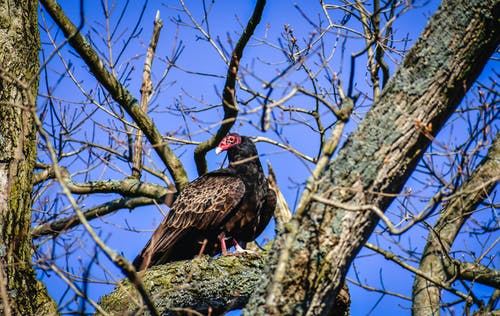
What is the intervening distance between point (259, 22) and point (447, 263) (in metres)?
2.03

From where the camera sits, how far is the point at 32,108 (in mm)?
Result: 2273

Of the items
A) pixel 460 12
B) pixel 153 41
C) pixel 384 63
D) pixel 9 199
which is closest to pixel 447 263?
pixel 384 63

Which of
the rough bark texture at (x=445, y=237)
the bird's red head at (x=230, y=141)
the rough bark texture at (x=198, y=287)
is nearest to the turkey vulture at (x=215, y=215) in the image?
the bird's red head at (x=230, y=141)

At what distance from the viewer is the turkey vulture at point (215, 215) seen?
498cm

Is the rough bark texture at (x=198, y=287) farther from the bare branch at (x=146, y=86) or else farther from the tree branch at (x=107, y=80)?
the bare branch at (x=146, y=86)

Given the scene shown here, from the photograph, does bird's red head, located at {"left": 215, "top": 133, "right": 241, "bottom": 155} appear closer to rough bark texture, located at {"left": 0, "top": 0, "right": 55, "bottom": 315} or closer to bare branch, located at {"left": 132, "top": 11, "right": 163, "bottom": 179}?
bare branch, located at {"left": 132, "top": 11, "right": 163, "bottom": 179}

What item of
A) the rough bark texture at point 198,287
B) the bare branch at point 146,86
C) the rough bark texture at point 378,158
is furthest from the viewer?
the bare branch at point 146,86

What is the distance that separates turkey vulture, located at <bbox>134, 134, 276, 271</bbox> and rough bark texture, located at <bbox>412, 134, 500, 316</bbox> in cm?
151

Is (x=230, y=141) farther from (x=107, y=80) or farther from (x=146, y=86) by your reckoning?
(x=107, y=80)

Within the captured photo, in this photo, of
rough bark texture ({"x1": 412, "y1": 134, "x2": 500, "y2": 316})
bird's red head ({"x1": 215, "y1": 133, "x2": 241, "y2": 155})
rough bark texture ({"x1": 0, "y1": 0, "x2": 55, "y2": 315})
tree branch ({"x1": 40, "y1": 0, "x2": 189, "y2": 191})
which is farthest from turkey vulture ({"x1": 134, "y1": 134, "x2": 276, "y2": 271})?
rough bark texture ({"x1": 0, "y1": 0, "x2": 55, "y2": 315})

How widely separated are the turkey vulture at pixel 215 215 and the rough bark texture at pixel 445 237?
1508 millimetres

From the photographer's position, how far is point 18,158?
10.7 feet

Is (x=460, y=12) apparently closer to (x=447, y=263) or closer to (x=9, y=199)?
(x=447, y=263)

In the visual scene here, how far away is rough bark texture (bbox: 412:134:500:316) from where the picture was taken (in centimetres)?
382
